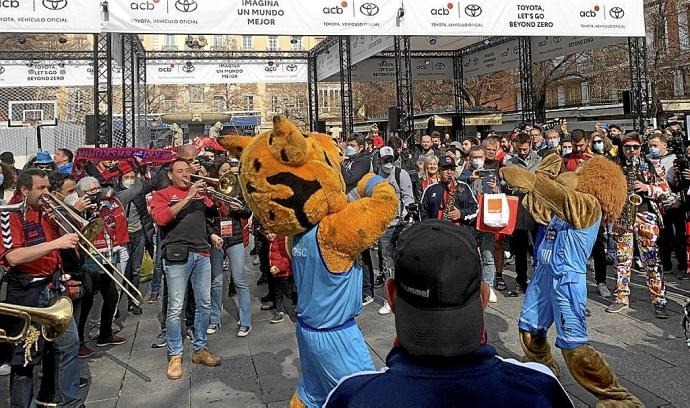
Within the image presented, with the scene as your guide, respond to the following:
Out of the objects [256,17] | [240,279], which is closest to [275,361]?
[240,279]

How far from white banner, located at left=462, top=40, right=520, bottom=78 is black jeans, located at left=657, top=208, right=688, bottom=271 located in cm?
1199

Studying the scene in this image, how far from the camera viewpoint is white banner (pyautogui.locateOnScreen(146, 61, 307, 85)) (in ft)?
66.5

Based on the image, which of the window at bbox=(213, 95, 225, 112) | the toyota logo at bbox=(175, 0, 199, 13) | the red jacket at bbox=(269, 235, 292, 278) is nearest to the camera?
the red jacket at bbox=(269, 235, 292, 278)

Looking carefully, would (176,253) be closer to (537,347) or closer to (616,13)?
(537,347)

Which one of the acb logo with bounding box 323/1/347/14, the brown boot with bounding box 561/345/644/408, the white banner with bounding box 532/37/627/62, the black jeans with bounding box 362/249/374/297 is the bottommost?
the brown boot with bounding box 561/345/644/408

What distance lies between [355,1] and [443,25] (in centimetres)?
200

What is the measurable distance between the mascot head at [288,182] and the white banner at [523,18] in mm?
9293

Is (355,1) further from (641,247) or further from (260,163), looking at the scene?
(260,163)

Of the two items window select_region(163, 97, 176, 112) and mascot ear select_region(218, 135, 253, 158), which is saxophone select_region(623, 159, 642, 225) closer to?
mascot ear select_region(218, 135, 253, 158)

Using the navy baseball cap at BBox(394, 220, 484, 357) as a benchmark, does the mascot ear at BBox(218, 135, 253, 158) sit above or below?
above

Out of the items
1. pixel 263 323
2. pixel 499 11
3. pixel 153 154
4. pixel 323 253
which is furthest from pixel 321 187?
pixel 499 11

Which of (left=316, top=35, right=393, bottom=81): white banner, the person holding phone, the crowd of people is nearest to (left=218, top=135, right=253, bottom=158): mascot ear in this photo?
the crowd of people

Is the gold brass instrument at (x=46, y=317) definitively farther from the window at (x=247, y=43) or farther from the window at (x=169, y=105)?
the window at (x=247, y=43)

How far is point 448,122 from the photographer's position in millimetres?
27562
